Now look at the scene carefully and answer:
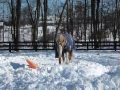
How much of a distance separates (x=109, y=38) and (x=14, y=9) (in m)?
23.7

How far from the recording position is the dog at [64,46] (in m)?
21.1

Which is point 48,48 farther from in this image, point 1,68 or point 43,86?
point 43,86

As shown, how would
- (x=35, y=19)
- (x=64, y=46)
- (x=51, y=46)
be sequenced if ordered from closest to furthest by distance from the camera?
(x=64, y=46) → (x=51, y=46) → (x=35, y=19)

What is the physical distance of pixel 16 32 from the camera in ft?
161

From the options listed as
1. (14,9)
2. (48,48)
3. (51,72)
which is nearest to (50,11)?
(14,9)

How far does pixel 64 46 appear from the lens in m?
21.6

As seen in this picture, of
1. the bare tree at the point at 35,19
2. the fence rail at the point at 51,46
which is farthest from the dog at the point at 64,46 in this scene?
the bare tree at the point at 35,19

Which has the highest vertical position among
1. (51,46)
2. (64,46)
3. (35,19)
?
(35,19)

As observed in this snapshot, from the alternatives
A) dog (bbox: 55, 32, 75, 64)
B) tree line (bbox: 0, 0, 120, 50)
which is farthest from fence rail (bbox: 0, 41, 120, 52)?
dog (bbox: 55, 32, 75, 64)

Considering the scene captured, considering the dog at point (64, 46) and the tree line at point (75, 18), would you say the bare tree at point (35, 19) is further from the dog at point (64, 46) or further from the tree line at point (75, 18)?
the dog at point (64, 46)

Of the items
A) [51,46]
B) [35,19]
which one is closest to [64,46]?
[51,46]

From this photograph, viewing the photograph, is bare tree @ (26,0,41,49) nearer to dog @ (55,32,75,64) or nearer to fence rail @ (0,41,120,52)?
fence rail @ (0,41,120,52)

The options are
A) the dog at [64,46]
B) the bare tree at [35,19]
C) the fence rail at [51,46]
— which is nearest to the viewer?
the dog at [64,46]

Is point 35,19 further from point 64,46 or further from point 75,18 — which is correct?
point 64,46
